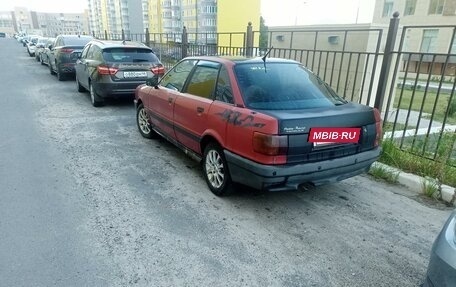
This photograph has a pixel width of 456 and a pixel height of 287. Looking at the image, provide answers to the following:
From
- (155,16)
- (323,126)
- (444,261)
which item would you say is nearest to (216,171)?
(323,126)

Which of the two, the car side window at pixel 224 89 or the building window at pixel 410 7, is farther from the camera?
the building window at pixel 410 7

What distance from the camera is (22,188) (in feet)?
12.6

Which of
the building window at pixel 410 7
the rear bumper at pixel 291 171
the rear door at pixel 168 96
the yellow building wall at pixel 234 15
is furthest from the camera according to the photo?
the yellow building wall at pixel 234 15

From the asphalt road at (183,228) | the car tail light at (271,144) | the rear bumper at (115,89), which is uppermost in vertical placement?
the car tail light at (271,144)

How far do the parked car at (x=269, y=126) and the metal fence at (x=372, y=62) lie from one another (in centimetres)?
76

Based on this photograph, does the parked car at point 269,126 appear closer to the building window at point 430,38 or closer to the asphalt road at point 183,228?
the asphalt road at point 183,228

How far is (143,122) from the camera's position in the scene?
5.89m

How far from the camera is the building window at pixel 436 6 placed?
34.7 metres

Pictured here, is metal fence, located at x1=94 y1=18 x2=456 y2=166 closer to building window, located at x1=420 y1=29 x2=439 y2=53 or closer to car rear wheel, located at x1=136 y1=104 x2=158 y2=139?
car rear wheel, located at x1=136 y1=104 x2=158 y2=139

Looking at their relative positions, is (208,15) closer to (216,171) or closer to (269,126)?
(216,171)

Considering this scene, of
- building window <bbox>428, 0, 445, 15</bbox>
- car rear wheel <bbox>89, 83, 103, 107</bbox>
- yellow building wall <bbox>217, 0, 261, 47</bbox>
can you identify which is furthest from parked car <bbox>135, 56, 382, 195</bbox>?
yellow building wall <bbox>217, 0, 261, 47</bbox>

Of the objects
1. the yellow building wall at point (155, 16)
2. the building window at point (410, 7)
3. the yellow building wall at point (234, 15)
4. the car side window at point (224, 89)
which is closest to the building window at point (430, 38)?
the building window at point (410, 7)

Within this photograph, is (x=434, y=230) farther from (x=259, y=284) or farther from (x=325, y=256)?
(x=259, y=284)

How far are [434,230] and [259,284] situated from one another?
1.97 metres
